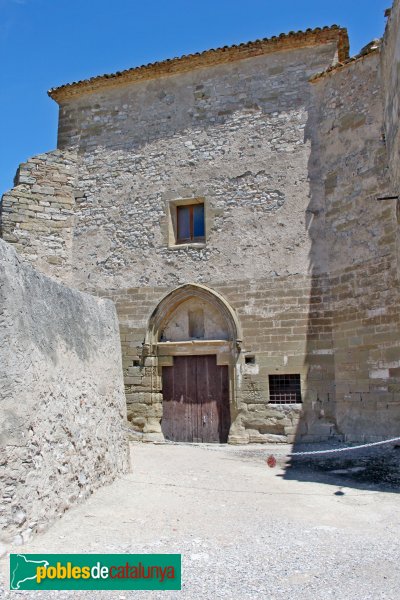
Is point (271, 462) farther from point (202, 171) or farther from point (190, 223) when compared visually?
point (202, 171)

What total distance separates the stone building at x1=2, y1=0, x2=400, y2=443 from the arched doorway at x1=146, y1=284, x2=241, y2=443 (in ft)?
0.09

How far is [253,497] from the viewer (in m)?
5.68

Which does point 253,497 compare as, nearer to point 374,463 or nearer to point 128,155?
point 374,463

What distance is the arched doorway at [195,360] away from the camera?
407 inches

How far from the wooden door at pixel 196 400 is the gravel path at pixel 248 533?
3465 millimetres

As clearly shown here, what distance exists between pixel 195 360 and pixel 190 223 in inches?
112

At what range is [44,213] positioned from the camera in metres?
11.7

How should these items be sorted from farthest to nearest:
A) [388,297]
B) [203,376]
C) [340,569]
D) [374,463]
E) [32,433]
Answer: [203,376] < [388,297] < [374,463] < [32,433] < [340,569]

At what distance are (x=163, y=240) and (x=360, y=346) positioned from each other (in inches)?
175

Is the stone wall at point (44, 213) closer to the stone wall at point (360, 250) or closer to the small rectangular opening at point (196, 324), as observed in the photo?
the small rectangular opening at point (196, 324)

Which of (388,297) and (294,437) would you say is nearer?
(388,297)

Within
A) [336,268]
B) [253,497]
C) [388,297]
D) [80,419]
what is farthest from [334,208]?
[80,419]

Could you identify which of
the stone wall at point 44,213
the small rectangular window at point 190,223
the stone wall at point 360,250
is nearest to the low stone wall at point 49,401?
the stone wall at point 360,250

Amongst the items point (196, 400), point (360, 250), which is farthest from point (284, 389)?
point (360, 250)
